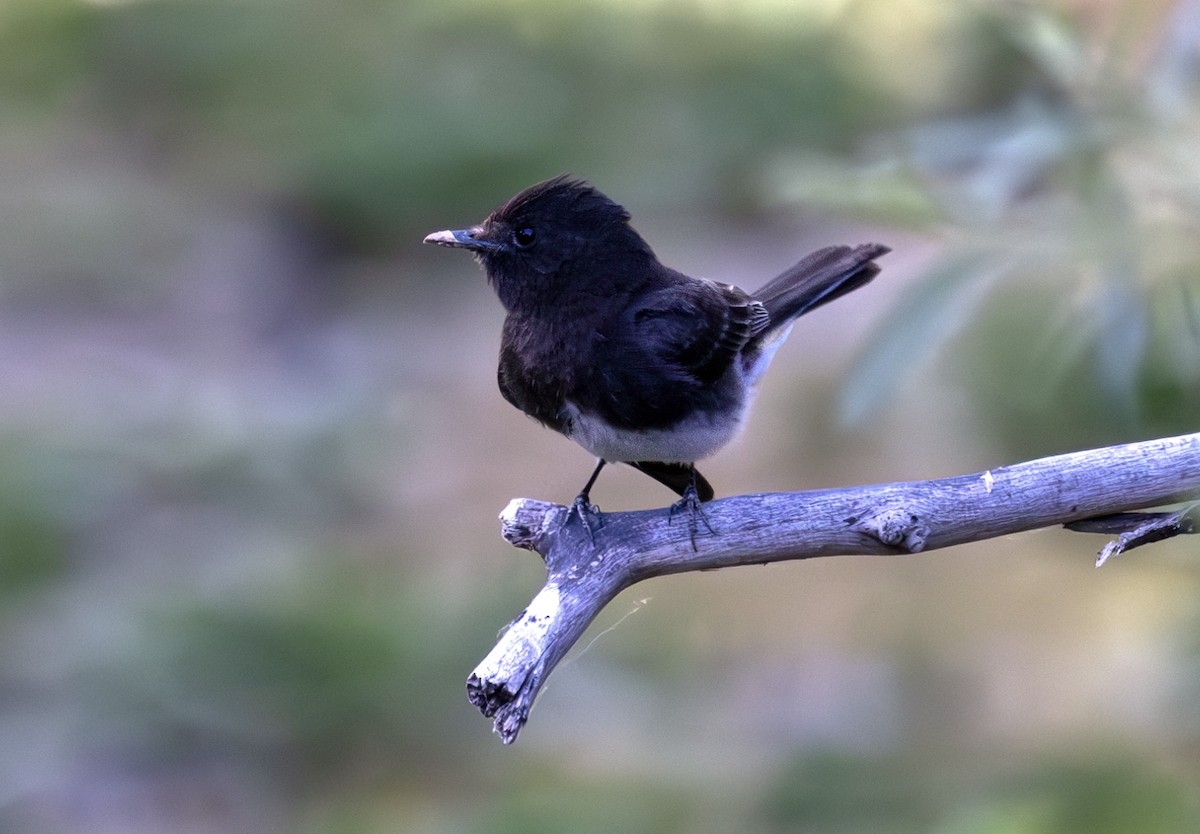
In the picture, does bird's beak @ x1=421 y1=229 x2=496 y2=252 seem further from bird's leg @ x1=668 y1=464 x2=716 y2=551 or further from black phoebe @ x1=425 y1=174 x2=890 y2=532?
bird's leg @ x1=668 y1=464 x2=716 y2=551

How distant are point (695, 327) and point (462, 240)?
624 mm

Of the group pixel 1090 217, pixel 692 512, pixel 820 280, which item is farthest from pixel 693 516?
pixel 820 280

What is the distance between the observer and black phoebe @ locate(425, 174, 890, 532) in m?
3.24

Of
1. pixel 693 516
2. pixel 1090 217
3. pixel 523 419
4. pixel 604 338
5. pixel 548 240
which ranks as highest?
pixel 523 419

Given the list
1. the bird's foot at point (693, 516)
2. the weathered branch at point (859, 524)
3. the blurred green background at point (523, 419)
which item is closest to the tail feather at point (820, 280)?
the blurred green background at point (523, 419)

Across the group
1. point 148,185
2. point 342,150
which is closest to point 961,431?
point 342,150

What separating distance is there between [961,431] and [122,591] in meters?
4.11

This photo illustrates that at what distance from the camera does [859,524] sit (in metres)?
2.39

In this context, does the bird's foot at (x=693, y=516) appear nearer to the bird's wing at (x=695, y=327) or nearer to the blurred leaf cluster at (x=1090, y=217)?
the blurred leaf cluster at (x=1090, y=217)

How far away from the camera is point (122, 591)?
6656 mm

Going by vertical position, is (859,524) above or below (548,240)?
below

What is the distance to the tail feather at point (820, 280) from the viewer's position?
3787 mm

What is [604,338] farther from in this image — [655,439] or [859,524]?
[859,524]

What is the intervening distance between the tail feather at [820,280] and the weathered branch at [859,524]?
1370mm
